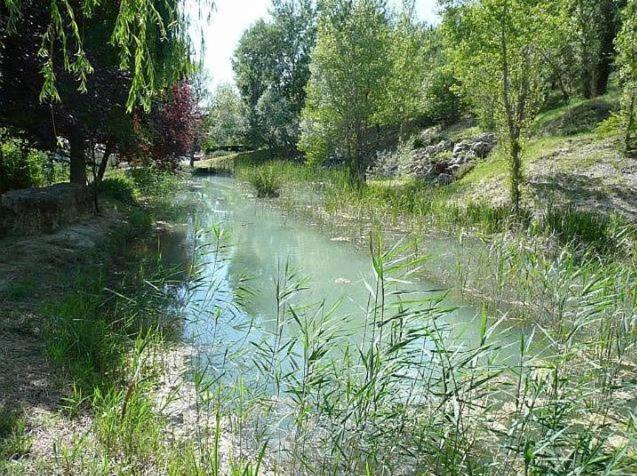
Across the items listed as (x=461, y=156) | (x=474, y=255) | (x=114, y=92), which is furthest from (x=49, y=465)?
(x=461, y=156)

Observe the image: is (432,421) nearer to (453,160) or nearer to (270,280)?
(270,280)

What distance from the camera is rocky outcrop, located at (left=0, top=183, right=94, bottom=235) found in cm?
702

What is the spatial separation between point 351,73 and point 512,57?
6.98 m

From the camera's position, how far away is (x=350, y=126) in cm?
1717

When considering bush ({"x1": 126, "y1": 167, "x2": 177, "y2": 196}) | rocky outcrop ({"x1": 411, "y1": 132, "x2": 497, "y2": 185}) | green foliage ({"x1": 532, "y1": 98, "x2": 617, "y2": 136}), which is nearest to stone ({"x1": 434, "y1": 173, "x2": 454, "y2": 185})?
rocky outcrop ({"x1": 411, "y1": 132, "x2": 497, "y2": 185})

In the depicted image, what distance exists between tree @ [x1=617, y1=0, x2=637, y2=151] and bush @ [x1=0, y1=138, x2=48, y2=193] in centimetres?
1304

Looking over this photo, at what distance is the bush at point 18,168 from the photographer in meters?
9.38

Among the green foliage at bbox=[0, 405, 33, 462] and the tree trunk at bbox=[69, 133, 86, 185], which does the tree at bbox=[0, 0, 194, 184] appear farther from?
the green foliage at bbox=[0, 405, 33, 462]

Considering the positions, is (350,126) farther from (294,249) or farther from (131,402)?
(131,402)

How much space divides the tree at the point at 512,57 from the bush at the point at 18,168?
30.2ft

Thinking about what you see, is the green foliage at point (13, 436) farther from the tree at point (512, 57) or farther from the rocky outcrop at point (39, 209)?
the tree at point (512, 57)

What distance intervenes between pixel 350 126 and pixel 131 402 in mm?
15272

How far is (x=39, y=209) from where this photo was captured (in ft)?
24.0

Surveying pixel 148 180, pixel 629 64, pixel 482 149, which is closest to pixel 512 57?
pixel 629 64
